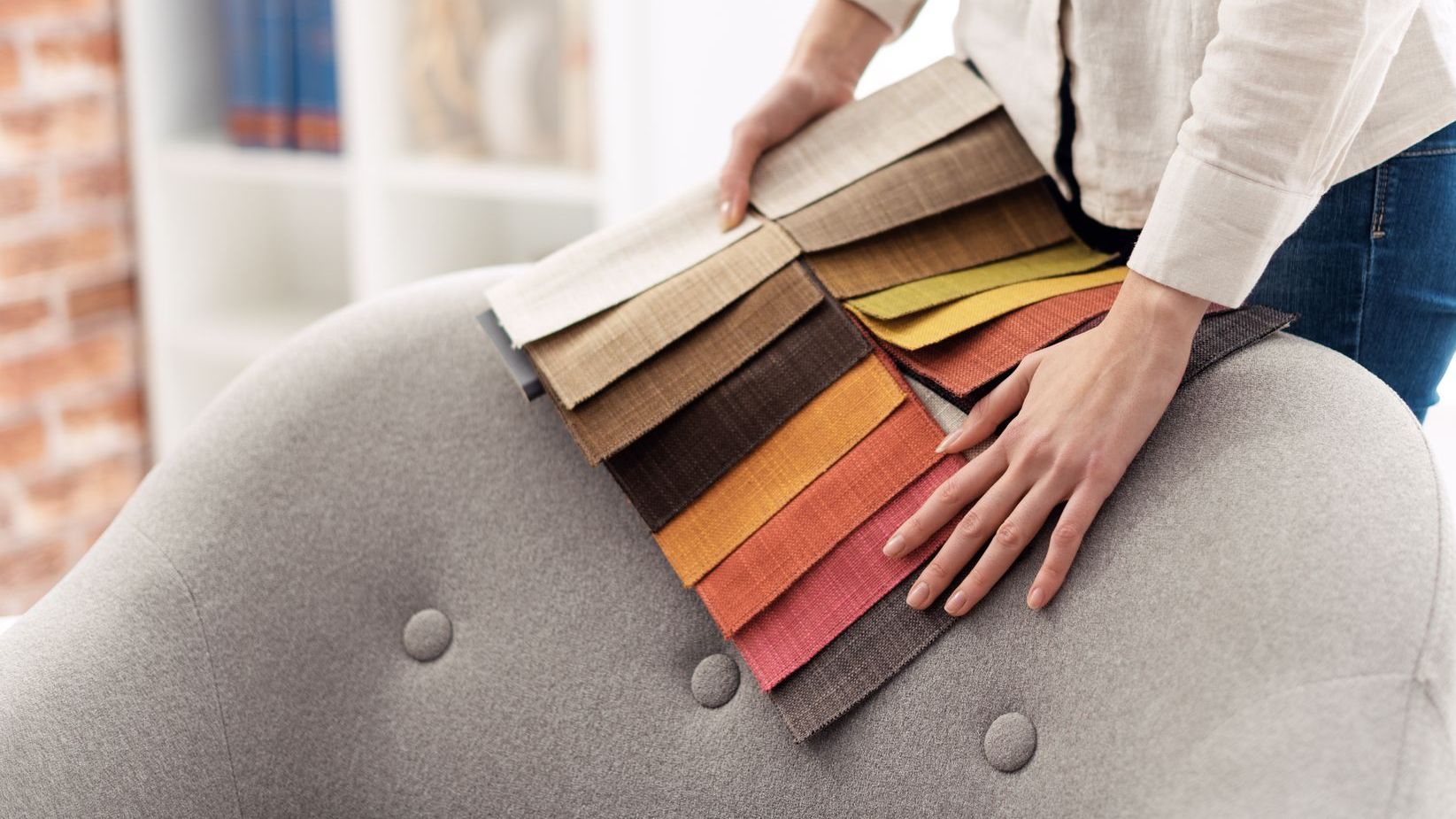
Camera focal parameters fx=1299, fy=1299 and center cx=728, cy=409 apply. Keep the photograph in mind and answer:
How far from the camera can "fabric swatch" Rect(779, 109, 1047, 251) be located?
0.92 meters

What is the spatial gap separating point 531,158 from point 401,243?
0.27 m

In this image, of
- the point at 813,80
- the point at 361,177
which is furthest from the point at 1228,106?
the point at 361,177

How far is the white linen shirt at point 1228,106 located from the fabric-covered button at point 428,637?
20.3 inches

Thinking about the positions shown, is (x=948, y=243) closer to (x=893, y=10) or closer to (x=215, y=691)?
(x=893, y=10)

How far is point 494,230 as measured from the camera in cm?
212

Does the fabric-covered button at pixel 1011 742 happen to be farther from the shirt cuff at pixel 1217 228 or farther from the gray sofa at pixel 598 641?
the shirt cuff at pixel 1217 228

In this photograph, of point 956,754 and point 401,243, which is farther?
point 401,243

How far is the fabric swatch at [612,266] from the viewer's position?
35.7 inches

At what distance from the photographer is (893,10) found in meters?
1.11

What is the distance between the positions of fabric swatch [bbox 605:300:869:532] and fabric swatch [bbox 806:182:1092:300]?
0.14 ft

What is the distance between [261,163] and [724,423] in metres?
1.44

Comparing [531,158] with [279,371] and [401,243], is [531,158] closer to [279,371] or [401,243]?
[401,243]

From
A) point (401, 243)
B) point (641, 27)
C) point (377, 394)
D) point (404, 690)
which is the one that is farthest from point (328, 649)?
point (401, 243)

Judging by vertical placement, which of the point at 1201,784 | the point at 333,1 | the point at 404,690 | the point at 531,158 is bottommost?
the point at 1201,784
